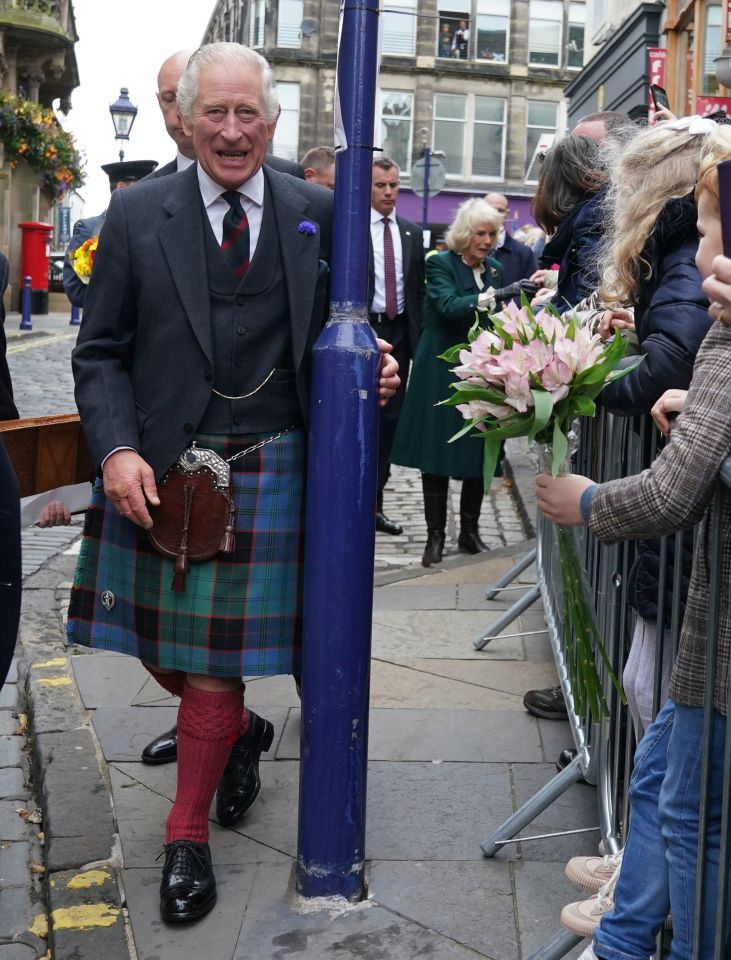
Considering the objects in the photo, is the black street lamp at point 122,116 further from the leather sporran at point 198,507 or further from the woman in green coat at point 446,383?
the leather sporran at point 198,507

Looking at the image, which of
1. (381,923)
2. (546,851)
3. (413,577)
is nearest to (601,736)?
(546,851)

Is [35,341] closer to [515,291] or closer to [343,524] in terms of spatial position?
[515,291]

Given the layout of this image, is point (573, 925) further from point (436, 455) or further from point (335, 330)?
point (436, 455)

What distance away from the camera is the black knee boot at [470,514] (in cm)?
751

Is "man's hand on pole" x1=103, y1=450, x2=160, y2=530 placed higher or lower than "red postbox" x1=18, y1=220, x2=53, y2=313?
lower

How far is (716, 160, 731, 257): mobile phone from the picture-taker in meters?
2.00

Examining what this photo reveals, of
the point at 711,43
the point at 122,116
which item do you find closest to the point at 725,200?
the point at 711,43

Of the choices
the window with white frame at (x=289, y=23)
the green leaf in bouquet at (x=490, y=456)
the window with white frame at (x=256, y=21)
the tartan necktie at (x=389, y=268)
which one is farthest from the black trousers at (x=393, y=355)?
the window with white frame at (x=256, y=21)

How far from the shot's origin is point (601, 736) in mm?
3367

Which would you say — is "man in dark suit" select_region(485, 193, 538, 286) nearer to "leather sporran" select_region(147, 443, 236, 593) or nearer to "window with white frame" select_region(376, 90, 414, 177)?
"leather sporran" select_region(147, 443, 236, 593)

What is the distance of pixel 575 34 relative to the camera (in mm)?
48750

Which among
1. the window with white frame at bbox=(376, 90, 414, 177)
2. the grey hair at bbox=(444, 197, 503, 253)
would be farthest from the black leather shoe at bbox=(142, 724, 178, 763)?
the window with white frame at bbox=(376, 90, 414, 177)

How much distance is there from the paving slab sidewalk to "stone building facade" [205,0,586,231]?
41.8m

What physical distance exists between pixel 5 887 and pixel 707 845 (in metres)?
2.01
